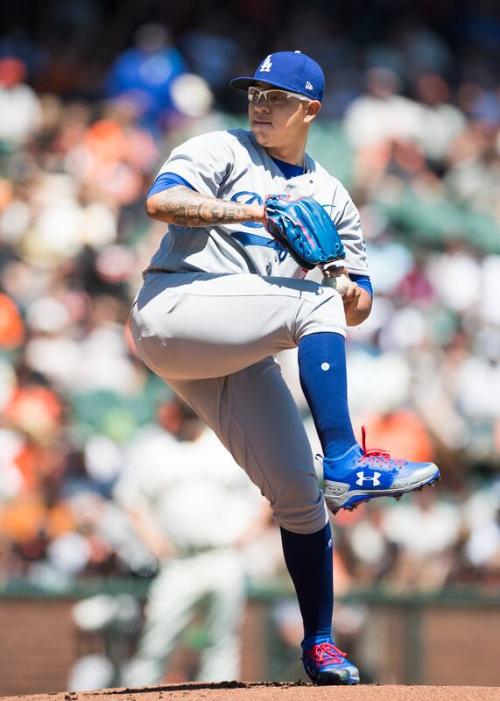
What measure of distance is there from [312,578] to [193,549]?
2.12 metres

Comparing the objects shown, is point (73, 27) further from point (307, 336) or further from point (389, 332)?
point (307, 336)

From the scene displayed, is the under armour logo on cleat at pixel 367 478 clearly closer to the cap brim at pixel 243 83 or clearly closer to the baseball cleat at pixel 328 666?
the baseball cleat at pixel 328 666

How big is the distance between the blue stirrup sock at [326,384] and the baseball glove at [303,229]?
23cm

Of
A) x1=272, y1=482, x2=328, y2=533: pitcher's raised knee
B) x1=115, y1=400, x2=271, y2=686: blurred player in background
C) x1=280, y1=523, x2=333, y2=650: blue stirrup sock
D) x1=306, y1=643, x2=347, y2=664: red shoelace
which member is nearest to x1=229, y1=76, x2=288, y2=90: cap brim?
x1=272, y1=482, x2=328, y2=533: pitcher's raised knee

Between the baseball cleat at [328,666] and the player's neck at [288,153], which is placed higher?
the player's neck at [288,153]

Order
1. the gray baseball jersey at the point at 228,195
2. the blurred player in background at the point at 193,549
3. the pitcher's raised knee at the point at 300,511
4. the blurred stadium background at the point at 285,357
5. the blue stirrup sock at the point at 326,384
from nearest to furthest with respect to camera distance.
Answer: the blue stirrup sock at the point at 326,384 < the gray baseball jersey at the point at 228,195 < the pitcher's raised knee at the point at 300,511 < the blurred player in background at the point at 193,549 < the blurred stadium background at the point at 285,357

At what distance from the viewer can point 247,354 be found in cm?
384

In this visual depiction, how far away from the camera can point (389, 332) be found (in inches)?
335

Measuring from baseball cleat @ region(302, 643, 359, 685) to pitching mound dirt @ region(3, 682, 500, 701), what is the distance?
7 cm

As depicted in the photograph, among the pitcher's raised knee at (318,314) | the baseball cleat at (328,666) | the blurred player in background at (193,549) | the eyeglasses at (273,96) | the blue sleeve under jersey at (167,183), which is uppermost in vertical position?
the eyeglasses at (273,96)

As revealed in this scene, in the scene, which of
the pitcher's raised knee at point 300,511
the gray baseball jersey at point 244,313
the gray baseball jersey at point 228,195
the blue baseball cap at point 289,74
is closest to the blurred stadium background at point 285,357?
the pitcher's raised knee at point 300,511

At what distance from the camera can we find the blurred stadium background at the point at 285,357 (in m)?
6.50

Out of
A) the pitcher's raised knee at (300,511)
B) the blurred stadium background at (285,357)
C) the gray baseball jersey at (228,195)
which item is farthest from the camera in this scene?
the blurred stadium background at (285,357)

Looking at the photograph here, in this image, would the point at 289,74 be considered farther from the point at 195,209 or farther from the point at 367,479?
the point at 367,479
